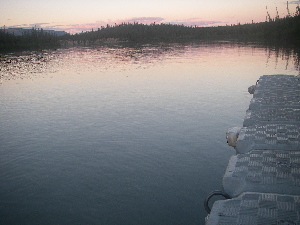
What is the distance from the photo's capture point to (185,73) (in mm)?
20031

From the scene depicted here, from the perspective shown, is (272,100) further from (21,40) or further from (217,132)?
(21,40)

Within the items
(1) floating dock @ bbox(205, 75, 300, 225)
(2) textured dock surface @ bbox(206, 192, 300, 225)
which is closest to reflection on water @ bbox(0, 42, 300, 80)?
(1) floating dock @ bbox(205, 75, 300, 225)

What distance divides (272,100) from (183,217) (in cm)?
605

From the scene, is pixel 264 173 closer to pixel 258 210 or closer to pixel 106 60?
pixel 258 210

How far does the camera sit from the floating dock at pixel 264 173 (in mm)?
3371

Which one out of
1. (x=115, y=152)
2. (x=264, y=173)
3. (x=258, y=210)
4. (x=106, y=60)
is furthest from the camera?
(x=106, y=60)

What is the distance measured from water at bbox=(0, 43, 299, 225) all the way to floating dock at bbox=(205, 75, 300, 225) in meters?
1.15

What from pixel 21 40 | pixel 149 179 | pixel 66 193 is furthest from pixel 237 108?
pixel 21 40

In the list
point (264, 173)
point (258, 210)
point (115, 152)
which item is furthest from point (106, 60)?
point (258, 210)

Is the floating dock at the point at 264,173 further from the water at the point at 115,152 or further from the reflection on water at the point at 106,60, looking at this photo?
the reflection on water at the point at 106,60

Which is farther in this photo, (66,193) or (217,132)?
(217,132)

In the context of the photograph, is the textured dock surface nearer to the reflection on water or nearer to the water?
the water

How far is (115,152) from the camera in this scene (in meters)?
7.55

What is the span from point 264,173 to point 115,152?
4417mm
